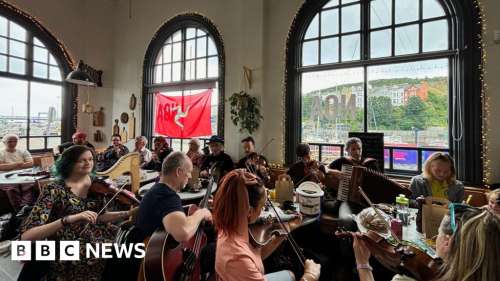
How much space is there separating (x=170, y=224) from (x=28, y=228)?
783mm

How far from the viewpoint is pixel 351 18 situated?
423 cm

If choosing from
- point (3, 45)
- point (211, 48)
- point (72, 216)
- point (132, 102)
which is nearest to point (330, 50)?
point (211, 48)

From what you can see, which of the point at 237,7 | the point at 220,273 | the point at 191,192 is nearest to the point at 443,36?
the point at 237,7

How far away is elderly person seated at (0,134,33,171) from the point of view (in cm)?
412

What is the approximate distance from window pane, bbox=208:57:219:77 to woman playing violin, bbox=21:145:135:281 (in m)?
4.14

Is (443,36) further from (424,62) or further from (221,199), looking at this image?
(221,199)

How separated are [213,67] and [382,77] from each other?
10.8 ft

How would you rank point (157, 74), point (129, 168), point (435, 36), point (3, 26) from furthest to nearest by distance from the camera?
point (157, 74)
point (3, 26)
point (435, 36)
point (129, 168)

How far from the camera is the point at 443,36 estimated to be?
359 centimetres

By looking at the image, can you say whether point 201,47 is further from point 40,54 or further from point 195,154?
point 40,54

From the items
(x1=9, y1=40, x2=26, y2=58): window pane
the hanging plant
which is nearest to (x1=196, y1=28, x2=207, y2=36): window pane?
the hanging plant

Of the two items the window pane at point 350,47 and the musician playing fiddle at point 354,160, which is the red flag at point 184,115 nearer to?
the window pane at point 350,47

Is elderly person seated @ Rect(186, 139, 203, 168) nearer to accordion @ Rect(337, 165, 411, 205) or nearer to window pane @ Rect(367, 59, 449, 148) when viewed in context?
accordion @ Rect(337, 165, 411, 205)

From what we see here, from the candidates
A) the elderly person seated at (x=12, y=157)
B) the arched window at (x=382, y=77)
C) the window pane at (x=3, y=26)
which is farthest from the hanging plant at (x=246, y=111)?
the window pane at (x=3, y=26)
